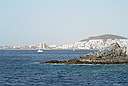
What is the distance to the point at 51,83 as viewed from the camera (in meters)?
48.8

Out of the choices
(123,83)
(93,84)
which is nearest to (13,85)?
(93,84)

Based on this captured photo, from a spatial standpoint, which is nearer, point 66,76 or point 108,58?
point 66,76

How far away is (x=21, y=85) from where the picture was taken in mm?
46625

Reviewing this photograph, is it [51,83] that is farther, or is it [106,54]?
[106,54]

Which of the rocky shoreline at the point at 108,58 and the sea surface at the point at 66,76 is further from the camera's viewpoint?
the rocky shoreline at the point at 108,58

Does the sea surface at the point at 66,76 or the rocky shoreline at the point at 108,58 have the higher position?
the rocky shoreline at the point at 108,58

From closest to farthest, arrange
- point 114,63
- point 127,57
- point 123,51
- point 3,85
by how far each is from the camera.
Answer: point 3,85, point 114,63, point 127,57, point 123,51

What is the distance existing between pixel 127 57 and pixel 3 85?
52.0m

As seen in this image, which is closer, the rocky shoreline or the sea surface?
the sea surface

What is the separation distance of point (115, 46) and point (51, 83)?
5689 cm

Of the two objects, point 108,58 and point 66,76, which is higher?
point 108,58

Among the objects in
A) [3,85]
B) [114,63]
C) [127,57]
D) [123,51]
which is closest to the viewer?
[3,85]

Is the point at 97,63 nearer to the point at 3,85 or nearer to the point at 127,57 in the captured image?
the point at 127,57

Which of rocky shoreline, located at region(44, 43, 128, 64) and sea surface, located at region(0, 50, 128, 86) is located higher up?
rocky shoreline, located at region(44, 43, 128, 64)
